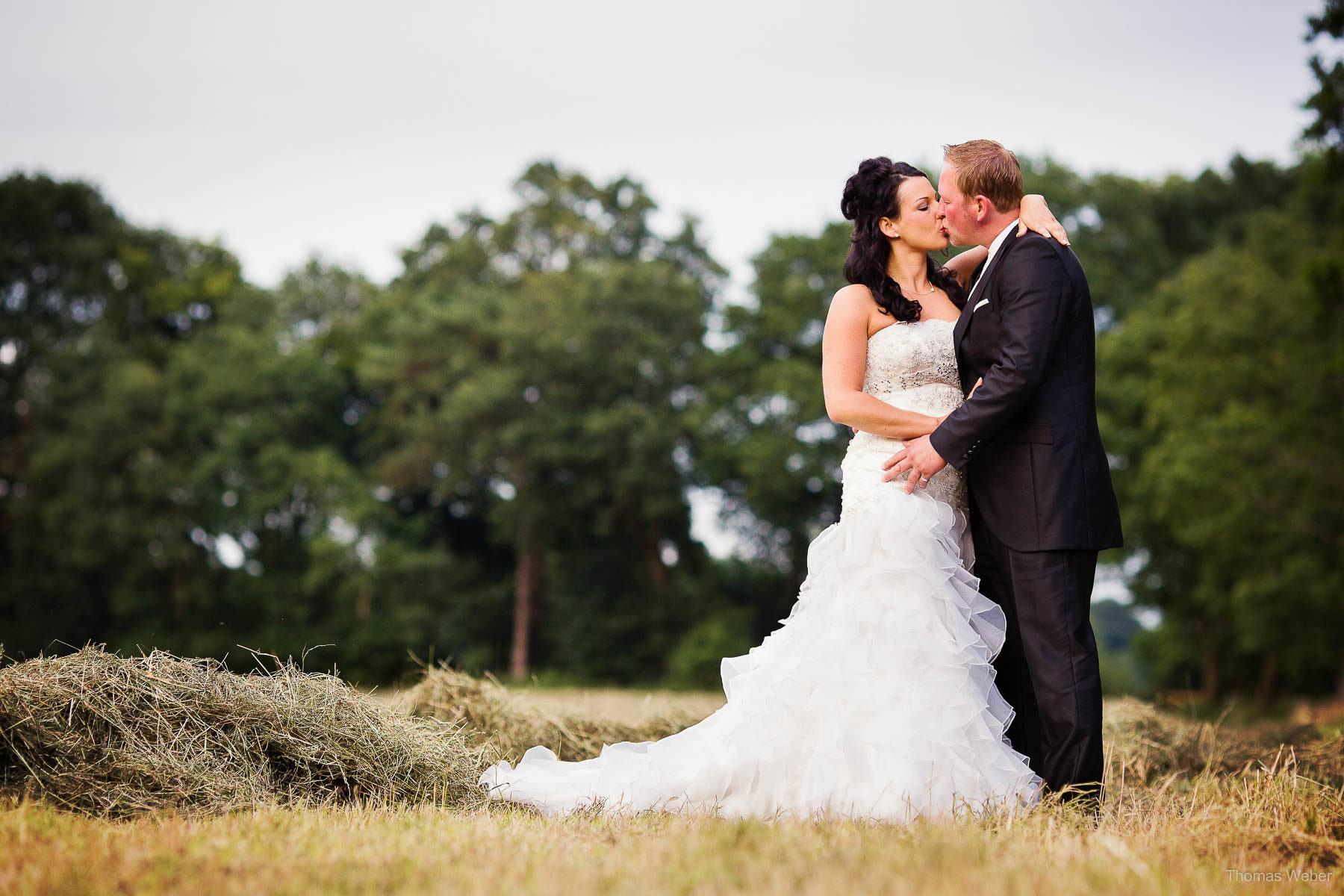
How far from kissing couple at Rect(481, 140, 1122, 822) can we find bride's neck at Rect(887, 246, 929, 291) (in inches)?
0.8

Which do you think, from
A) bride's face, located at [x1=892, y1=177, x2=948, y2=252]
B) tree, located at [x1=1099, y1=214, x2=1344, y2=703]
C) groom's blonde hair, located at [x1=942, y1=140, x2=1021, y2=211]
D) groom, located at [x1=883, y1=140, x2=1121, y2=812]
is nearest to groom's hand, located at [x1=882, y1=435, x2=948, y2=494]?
groom, located at [x1=883, y1=140, x2=1121, y2=812]

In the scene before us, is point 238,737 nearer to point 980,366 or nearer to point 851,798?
point 851,798

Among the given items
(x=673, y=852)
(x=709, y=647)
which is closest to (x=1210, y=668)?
(x=709, y=647)

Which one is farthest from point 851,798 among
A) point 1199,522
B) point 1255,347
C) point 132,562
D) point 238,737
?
point 132,562

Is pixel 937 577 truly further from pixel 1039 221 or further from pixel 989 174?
pixel 989 174

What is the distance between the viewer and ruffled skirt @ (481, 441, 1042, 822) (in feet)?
12.2

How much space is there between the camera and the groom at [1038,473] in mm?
3965

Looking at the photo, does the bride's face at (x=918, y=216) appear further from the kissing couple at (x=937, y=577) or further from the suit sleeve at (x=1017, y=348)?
the suit sleeve at (x=1017, y=348)

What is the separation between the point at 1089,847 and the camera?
9.14ft

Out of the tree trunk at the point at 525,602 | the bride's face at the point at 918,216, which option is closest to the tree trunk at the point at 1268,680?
the tree trunk at the point at 525,602

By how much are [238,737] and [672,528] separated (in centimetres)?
2489

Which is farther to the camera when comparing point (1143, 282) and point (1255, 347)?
point (1143, 282)

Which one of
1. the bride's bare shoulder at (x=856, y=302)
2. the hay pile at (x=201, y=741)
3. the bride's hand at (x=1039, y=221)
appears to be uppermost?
the bride's hand at (x=1039, y=221)

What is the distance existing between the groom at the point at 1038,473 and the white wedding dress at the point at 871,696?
0.16m
